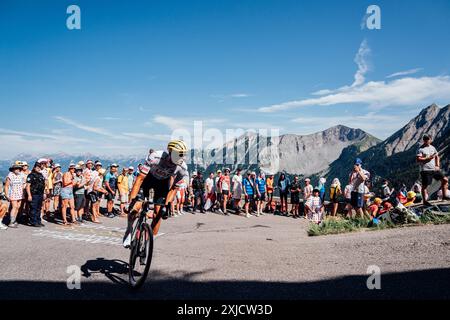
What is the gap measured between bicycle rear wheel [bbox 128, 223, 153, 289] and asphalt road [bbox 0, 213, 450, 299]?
0.56ft

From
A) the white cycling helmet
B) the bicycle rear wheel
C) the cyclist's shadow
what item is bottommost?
the cyclist's shadow

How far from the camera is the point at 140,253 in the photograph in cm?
498

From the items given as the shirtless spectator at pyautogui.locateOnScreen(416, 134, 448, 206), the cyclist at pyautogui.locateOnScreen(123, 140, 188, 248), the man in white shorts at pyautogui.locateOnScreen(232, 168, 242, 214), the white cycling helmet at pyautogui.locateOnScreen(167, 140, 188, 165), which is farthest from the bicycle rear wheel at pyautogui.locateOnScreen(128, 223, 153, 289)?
the man in white shorts at pyautogui.locateOnScreen(232, 168, 242, 214)

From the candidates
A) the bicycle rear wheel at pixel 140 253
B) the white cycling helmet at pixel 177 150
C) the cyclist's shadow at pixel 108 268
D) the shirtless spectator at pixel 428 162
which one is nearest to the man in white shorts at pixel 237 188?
the shirtless spectator at pixel 428 162

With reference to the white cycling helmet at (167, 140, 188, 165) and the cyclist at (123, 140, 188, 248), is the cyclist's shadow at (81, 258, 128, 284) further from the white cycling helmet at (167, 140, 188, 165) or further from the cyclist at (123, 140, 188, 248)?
the white cycling helmet at (167, 140, 188, 165)

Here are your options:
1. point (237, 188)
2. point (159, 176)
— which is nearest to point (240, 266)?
point (159, 176)

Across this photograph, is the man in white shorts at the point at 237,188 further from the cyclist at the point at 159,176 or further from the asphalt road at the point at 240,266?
the cyclist at the point at 159,176

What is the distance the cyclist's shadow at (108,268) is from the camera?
5.30 m

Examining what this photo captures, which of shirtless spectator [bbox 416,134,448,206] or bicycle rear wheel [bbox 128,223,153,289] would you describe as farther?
shirtless spectator [bbox 416,134,448,206]

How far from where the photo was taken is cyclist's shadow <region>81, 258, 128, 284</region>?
530 cm

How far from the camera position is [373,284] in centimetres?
456

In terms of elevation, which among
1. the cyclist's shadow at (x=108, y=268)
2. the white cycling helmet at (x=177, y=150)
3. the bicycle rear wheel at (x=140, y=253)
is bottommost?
the cyclist's shadow at (x=108, y=268)

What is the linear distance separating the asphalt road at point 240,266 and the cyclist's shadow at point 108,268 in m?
0.02
